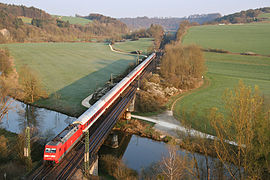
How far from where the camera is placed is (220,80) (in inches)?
2420

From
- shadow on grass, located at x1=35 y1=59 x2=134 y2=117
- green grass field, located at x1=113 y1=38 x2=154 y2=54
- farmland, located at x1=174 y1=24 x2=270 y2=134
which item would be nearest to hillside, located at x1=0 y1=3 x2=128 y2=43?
green grass field, located at x1=113 y1=38 x2=154 y2=54

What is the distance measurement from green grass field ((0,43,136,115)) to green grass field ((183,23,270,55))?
35.3 meters

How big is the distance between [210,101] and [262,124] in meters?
32.4

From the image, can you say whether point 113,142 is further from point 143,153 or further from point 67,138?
point 67,138

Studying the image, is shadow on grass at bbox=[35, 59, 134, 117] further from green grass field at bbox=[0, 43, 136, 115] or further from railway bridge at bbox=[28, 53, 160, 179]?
railway bridge at bbox=[28, 53, 160, 179]

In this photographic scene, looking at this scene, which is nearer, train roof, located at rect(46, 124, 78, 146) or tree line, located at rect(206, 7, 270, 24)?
train roof, located at rect(46, 124, 78, 146)

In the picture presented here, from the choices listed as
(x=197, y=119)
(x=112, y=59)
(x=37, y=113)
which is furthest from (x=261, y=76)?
(x=37, y=113)

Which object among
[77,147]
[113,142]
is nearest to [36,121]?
[113,142]

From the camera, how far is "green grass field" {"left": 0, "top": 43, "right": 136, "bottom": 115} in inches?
1713

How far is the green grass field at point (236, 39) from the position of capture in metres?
86.3

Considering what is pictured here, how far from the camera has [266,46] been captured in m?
85.5

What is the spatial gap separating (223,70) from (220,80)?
11422 millimetres

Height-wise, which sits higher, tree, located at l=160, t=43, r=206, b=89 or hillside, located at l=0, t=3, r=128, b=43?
hillside, located at l=0, t=3, r=128, b=43

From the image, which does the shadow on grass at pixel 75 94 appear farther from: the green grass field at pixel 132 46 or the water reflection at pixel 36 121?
the green grass field at pixel 132 46
